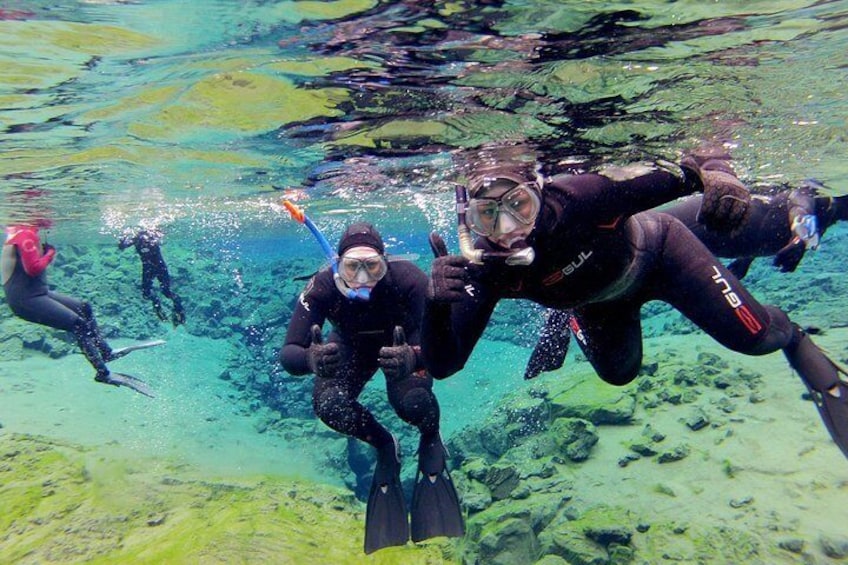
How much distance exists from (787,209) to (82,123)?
37.4ft

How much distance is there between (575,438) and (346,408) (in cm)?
510

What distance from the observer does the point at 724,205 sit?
334 cm

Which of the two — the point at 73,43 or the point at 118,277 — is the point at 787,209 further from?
the point at 118,277

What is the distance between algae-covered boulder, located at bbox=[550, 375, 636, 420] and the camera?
393 inches

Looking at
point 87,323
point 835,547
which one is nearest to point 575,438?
point 835,547

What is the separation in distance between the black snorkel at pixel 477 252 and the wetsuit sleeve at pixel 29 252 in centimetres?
1010

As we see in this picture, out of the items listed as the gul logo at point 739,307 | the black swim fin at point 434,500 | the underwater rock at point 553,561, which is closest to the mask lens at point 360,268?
the black swim fin at point 434,500

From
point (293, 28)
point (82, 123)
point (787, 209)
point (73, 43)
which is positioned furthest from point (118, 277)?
point (787, 209)

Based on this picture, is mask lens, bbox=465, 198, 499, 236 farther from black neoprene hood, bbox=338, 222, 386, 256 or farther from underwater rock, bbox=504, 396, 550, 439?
underwater rock, bbox=504, 396, 550, 439

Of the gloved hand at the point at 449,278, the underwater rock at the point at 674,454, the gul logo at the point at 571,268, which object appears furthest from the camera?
the underwater rock at the point at 674,454

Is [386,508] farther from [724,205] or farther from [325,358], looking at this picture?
[724,205]

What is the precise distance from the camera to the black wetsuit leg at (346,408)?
20.3ft

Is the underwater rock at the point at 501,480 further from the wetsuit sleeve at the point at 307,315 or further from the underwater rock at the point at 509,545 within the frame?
the wetsuit sleeve at the point at 307,315

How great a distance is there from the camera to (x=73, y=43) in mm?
5707
